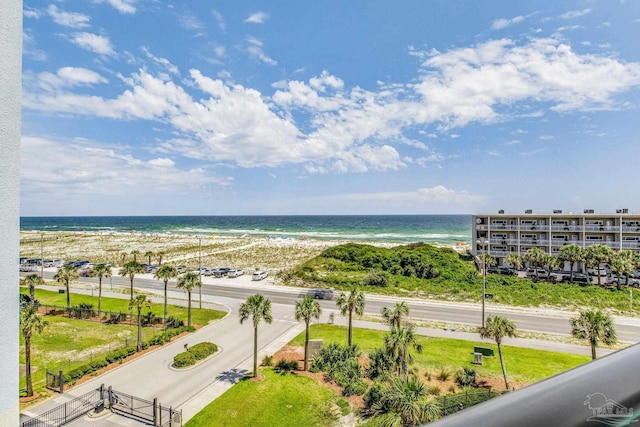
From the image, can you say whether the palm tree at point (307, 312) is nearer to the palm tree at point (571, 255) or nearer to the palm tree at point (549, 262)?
the palm tree at point (549, 262)

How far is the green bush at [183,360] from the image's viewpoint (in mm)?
18094

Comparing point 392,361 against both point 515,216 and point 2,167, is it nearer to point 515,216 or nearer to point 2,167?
point 2,167

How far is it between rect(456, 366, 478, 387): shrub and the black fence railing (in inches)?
707

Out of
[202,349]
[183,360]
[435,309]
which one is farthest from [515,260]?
[183,360]

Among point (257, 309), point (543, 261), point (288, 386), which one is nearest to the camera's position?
point (288, 386)

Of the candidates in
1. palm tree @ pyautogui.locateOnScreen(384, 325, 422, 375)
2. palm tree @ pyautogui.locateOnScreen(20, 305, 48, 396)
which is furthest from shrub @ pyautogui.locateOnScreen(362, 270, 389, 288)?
palm tree @ pyautogui.locateOnScreen(20, 305, 48, 396)

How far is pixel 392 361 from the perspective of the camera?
54.7 ft

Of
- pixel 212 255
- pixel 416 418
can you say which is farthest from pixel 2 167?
pixel 212 255

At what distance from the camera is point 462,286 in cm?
3525

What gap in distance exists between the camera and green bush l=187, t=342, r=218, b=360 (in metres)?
19.0

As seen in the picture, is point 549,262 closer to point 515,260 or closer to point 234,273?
point 515,260

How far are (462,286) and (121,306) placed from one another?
31.3 meters

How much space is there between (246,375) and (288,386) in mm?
2341

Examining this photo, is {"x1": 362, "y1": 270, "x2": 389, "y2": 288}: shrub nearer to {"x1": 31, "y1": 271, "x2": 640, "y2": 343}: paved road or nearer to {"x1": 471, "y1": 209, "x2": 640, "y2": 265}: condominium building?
{"x1": 31, "y1": 271, "x2": 640, "y2": 343}: paved road
